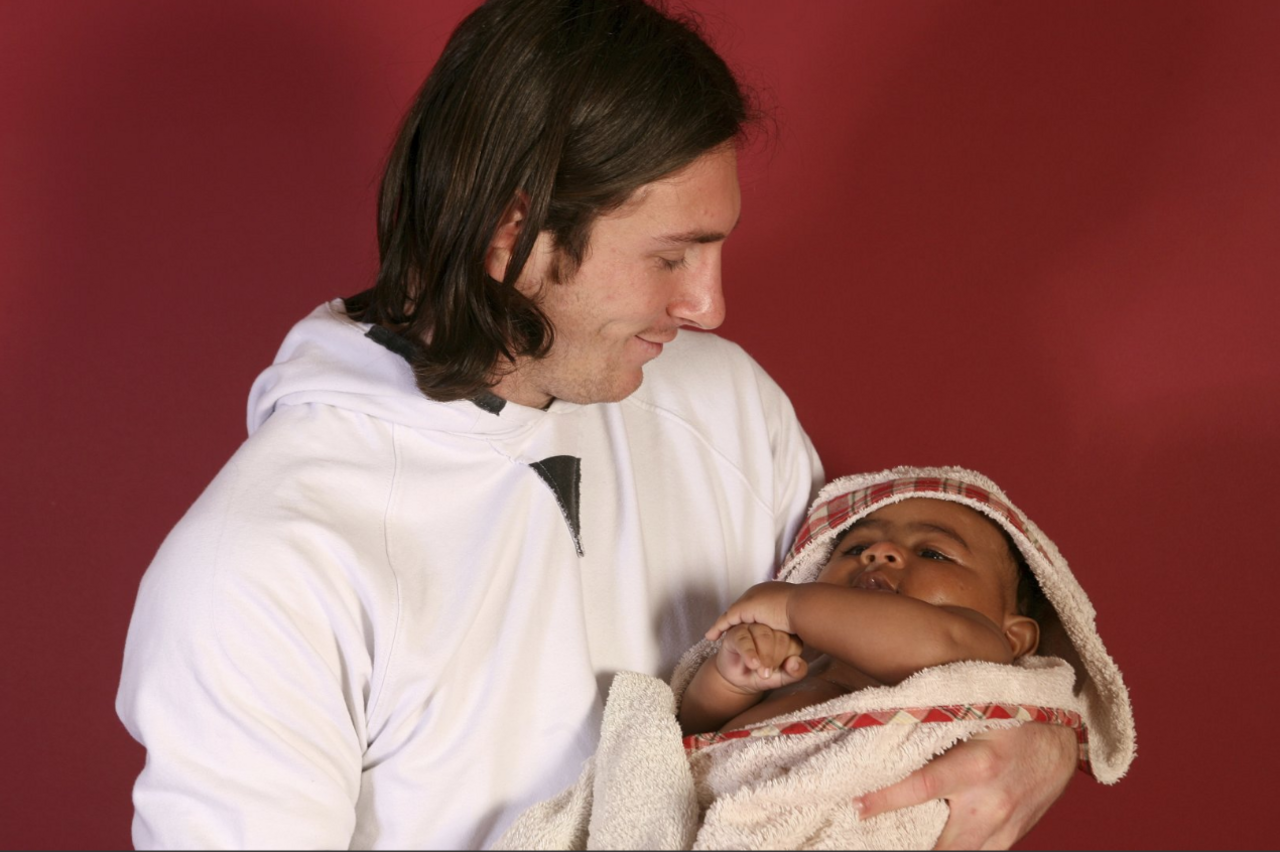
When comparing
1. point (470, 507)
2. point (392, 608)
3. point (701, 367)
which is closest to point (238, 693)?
point (392, 608)

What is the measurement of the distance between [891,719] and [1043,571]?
1.57 feet

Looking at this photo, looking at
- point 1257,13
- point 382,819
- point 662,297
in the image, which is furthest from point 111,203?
point 1257,13

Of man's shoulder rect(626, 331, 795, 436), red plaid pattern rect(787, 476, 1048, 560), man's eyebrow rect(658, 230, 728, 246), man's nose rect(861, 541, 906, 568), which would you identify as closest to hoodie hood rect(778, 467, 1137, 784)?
red plaid pattern rect(787, 476, 1048, 560)

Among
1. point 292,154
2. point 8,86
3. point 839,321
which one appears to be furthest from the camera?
point 839,321

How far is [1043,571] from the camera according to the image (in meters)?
1.94

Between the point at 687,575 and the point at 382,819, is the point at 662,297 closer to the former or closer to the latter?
the point at 687,575

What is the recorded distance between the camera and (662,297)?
72.8 inches

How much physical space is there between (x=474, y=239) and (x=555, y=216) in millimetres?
117

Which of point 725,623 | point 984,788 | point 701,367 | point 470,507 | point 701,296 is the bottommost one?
point 984,788

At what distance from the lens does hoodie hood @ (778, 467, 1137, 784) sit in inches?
75.8

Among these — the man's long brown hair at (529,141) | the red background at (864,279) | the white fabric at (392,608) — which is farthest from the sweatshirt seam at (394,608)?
the red background at (864,279)

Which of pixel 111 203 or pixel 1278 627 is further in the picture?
pixel 1278 627

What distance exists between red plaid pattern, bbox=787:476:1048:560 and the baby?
0.08 ft

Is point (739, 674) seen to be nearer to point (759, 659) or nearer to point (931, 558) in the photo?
point (759, 659)
